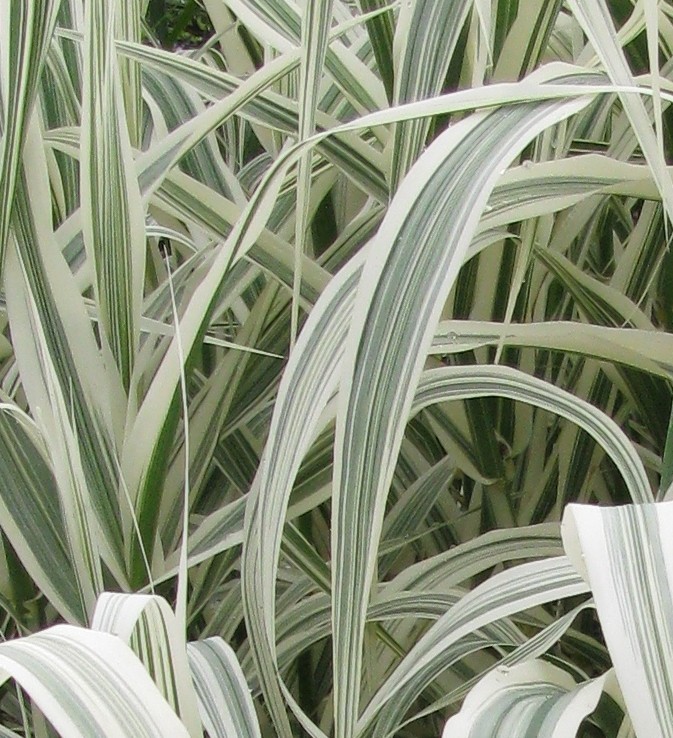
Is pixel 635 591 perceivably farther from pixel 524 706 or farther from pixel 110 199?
pixel 110 199

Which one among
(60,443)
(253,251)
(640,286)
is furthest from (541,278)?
(60,443)

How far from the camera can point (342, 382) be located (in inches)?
12.3

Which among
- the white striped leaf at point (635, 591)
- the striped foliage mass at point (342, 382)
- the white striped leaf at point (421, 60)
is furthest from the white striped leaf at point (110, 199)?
the white striped leaf at point (635, 591)

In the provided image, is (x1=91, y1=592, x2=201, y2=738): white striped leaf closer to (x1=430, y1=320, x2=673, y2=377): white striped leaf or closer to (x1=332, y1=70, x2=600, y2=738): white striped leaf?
(x1=332, y1=70, x2=600, y2=738): white striped leaf

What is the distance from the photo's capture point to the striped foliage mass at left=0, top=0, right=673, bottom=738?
281mm

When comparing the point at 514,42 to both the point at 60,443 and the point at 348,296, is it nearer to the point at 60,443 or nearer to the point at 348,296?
the point at 348,296

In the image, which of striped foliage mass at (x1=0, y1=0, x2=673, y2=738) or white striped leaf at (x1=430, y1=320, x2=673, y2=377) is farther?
white striped leaf at (x1=430, y1=320, x2=673, y2=377)

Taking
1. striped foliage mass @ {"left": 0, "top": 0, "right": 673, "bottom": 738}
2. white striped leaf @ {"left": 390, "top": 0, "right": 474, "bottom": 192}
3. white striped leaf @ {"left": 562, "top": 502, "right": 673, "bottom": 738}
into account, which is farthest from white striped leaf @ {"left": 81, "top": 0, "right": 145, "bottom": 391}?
→ white striped leaf @ {"left": 562, "top": 502, "right": 673, "bottom": 738}

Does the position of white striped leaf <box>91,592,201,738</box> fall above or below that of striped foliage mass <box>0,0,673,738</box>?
below

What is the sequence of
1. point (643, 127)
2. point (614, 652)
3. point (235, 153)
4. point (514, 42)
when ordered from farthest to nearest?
1. point (235, 153)
2. point (514, 42)
3. point (643, 127)
4. point (614, 652)

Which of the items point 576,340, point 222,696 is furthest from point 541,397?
point 222,696

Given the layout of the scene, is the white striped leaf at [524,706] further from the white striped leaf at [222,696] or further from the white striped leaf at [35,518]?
the white striped leaf at [35,518]

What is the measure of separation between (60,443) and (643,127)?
0.78 ft

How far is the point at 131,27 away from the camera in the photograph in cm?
48
